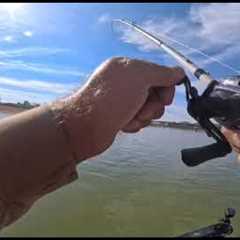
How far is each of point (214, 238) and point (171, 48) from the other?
3.28 feet

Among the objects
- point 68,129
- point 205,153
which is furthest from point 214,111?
point 68,129

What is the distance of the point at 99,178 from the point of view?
16.0 meters

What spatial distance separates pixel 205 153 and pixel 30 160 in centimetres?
54

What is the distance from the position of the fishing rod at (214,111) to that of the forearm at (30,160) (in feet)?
1.26

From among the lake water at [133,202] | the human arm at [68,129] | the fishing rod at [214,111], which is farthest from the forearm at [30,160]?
the lake water at [133,202]

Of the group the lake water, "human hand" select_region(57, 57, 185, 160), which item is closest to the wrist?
"human hand" select_region(57, 57, 185, 160)

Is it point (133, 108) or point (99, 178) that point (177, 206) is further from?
point (133, 108)

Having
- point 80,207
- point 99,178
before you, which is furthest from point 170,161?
point 80,207

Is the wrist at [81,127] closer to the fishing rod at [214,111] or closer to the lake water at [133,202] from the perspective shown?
the fishing rod at [214,111]

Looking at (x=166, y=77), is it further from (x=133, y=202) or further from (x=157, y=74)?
(x=133, y=202)

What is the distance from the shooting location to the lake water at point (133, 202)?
33.8 ft

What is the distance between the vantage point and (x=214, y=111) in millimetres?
1161

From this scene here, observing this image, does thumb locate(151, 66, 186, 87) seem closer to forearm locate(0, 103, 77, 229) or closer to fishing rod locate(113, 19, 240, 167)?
fishing rod locate(113, 19, 240, 167)

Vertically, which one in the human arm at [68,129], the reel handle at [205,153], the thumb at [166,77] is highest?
the thumb at [166,77]
